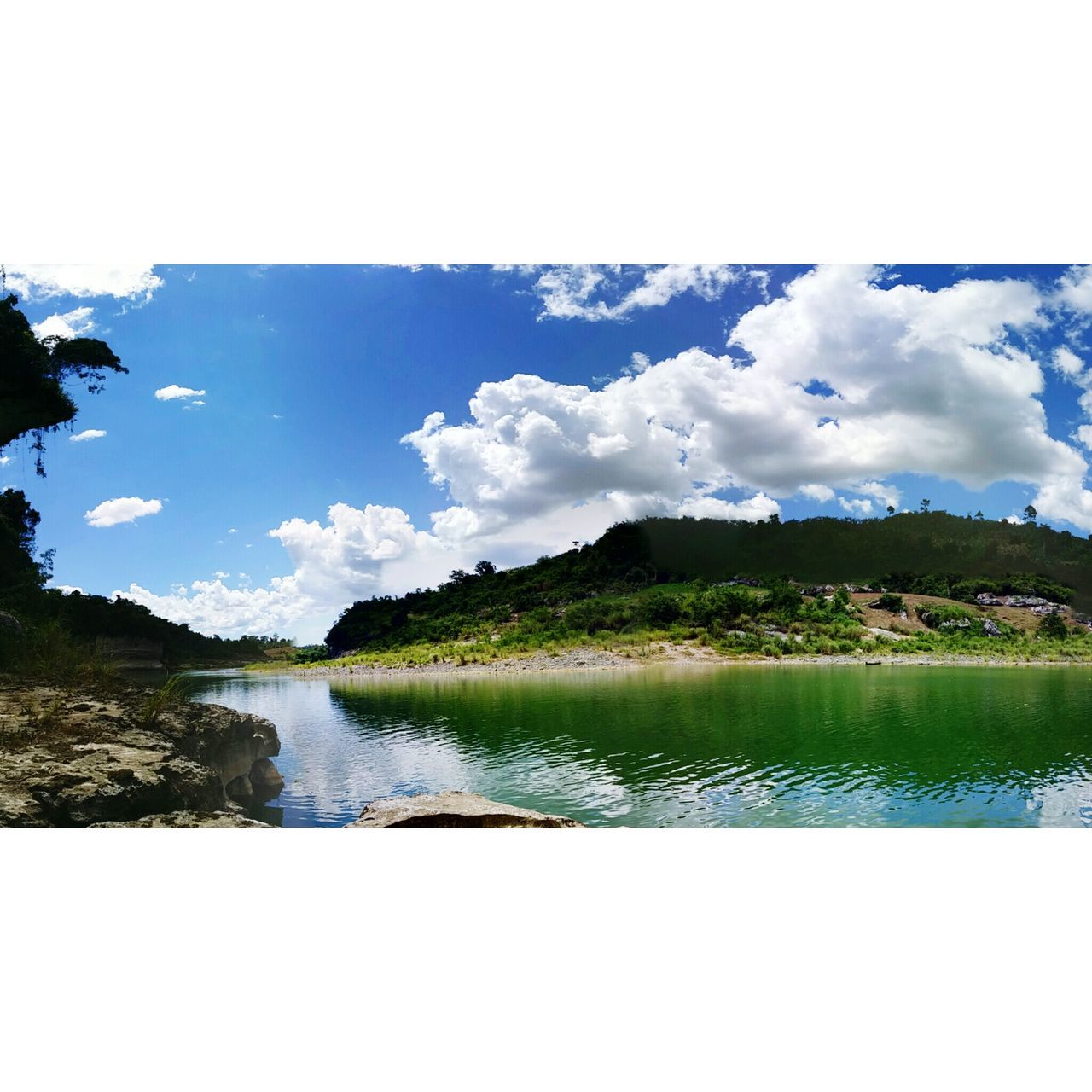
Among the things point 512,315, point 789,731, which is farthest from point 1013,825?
point 512,315

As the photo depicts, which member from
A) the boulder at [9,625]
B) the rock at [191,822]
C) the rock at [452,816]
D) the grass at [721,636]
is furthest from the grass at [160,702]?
the rock at [452,816]

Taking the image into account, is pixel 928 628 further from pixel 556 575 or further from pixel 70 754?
pixel 70 754


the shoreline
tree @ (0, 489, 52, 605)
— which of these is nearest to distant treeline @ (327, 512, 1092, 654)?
the shoreline

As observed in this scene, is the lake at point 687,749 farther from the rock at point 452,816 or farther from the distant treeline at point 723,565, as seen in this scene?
the distant treeline at point 723,565

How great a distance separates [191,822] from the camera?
5.65 m

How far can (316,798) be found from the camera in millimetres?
7332

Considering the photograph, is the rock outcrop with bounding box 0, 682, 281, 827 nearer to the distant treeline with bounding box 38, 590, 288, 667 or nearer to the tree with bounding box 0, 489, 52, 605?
the distant treeline with bounding box 38, 590, 288, 667

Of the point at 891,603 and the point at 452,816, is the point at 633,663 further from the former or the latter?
the point at 452,816

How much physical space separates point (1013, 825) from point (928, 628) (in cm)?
1075

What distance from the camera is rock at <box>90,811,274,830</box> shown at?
552cm

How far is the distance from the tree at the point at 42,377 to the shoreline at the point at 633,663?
14.0 ft

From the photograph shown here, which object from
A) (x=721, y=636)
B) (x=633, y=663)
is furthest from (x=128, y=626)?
(x=721, y=636)

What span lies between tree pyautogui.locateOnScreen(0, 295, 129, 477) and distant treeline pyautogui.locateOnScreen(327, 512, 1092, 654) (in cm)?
442

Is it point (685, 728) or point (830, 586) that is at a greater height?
point (830, 586)
